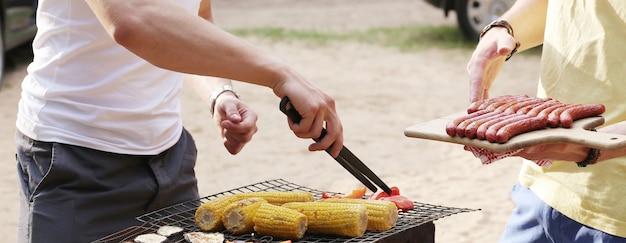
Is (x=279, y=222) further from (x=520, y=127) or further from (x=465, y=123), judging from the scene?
(x=520, y=127)

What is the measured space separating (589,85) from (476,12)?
9346mm

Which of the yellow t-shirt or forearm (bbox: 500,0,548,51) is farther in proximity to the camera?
forearm (bbox: 500,0,548,51)

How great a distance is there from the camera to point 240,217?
253 centimetres

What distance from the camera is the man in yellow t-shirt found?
244cm

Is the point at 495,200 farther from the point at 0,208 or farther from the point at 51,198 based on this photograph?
the point at 51,198

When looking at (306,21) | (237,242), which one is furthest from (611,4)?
(306,21)

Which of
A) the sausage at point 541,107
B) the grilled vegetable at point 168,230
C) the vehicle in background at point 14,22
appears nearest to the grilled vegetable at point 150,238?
the grilled vegetable at point 168,230

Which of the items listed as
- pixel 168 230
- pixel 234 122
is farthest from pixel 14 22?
pixel 168 230

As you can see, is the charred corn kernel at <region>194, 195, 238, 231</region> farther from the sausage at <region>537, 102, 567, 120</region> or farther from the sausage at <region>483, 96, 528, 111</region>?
the sausage at <region>537, 102, 567, 120</region>

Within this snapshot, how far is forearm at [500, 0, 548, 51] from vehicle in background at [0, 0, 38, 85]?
24.8 feet

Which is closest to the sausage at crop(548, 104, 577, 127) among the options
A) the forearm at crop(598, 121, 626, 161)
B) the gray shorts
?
the forearm at crop(598, 121, 626, 161)

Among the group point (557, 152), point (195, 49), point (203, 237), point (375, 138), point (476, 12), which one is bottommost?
point (375, 138)

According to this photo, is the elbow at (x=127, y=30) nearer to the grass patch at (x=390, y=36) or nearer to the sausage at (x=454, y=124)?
the sausage at (x=454, y=124)

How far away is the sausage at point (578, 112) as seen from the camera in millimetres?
2287
